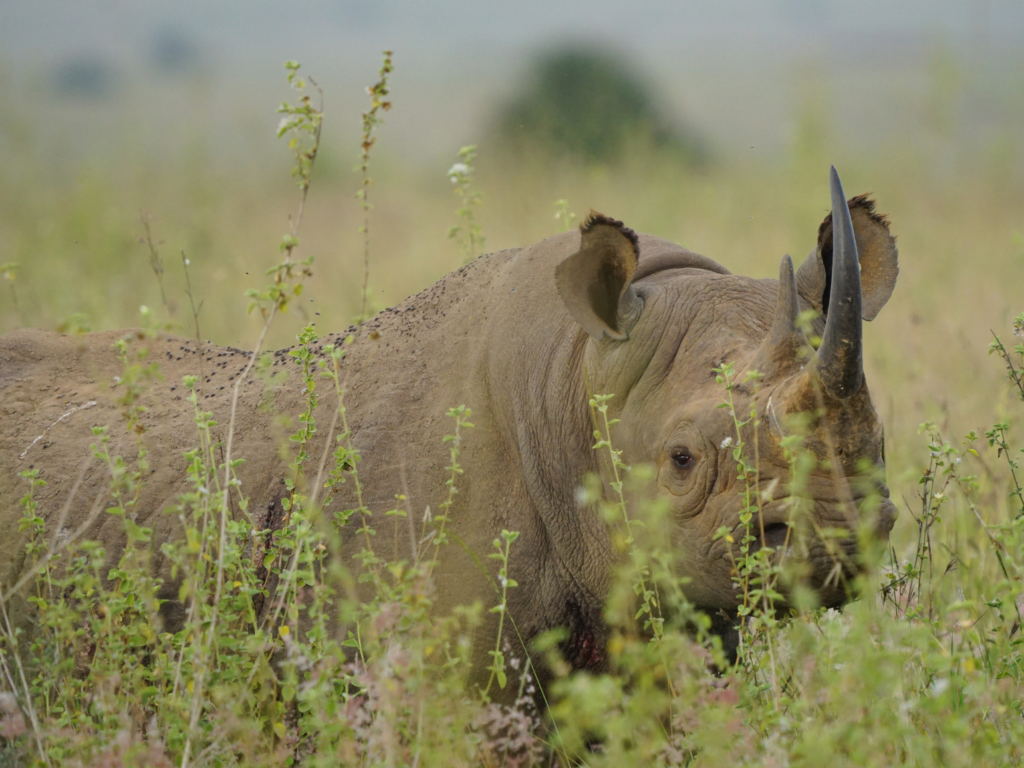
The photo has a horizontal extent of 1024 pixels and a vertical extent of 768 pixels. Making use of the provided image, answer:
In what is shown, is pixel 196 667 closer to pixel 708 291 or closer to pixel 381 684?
pixel 381 684

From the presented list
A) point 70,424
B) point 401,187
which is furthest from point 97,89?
point 70,424

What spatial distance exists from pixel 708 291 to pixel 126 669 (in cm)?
219

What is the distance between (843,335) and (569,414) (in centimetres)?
108

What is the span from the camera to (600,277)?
3889 mm

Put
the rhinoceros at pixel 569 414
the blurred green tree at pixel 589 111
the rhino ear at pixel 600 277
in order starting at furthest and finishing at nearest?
the blurred green tree at pixel 589 111
the rhino ear at pixel 600 277
the rhinoceros at pixel 569 414

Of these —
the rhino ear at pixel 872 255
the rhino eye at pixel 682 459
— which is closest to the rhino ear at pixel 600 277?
the rhino eye at pixel 682 459

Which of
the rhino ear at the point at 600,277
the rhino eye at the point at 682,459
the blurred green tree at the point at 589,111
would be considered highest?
the blurred green tree at the point at 589,111

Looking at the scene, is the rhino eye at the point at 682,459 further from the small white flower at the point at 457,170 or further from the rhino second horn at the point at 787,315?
the small white flower at the point at 457,170

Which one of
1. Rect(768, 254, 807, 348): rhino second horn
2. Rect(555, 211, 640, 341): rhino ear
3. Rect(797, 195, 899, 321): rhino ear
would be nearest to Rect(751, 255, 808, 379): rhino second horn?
Rect(768, 254, 807, 348): rhino second horn

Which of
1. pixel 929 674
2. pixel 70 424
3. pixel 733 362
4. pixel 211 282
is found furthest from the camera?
pixel 211 282

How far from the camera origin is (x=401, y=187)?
18406mm

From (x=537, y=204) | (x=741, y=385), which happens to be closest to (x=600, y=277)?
(x=741, y=385)

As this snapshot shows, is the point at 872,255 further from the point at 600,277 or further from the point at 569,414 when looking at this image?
the point at 569,414

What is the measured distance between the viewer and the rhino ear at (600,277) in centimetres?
375
